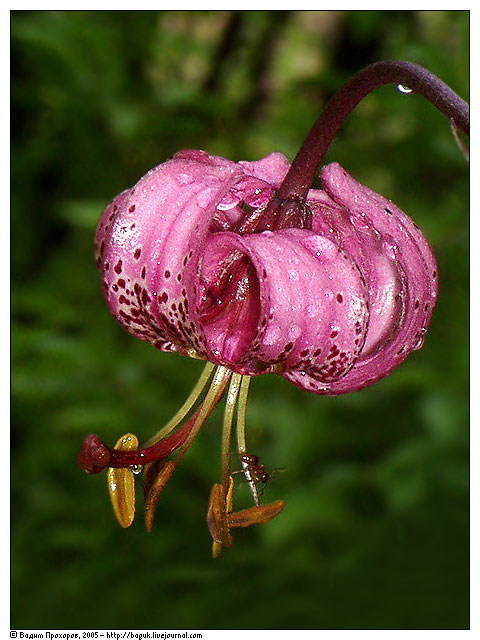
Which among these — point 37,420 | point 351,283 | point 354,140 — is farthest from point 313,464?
point 351,283

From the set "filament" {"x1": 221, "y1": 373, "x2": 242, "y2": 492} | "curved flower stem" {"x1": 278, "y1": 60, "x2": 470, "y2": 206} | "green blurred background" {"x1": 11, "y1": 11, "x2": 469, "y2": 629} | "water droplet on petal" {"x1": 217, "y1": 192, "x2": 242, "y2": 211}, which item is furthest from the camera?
"green blurred background" {"x1": 11, "y1": 11, "x2": 469, "y2": 629}

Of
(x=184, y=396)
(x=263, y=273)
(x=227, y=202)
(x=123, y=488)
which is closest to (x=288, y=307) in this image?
(x=263, y=273)

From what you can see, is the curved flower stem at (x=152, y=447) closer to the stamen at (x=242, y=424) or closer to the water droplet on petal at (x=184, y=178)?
the stamen at (x=242, y=424)

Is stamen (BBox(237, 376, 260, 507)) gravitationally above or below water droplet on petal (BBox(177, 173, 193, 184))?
below

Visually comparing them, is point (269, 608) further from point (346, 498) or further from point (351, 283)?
point (351, 283)

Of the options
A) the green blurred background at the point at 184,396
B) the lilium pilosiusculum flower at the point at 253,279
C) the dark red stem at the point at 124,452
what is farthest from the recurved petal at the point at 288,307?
the green blurred background at the point at 184,396

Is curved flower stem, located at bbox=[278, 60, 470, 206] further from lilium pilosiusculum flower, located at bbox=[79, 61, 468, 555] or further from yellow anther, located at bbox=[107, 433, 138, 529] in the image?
yellow anther, located at bbox=[107, 433, 138, 529]

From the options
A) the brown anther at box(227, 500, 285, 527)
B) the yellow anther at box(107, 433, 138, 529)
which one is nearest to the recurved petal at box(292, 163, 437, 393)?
the brown anther at box(227, 500, 285, 527)
